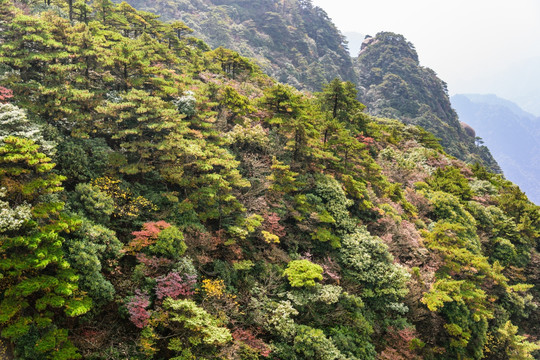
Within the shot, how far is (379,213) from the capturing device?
21562mm

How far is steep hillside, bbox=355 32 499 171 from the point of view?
7819 cm

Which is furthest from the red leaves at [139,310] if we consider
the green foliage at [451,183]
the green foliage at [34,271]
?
the green foliage at [451,183]

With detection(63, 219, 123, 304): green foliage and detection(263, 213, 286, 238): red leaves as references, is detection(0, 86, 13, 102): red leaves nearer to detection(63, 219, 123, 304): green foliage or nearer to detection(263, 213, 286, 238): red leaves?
detection(63, 219, 123, 304): green foliage

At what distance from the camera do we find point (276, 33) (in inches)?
3565

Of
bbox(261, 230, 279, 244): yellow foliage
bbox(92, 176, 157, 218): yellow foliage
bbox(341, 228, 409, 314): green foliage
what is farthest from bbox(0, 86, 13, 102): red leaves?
bbox(341, 228, 409, 314): green foliage

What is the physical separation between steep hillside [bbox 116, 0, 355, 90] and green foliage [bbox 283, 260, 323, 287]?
220 ft

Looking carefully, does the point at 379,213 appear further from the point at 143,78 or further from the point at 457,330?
the point at 143,78

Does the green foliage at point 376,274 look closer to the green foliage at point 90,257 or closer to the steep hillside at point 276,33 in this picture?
the green foliage at point 90,257

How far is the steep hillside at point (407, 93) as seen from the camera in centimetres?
7819

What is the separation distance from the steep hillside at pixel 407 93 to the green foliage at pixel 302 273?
72.9 m

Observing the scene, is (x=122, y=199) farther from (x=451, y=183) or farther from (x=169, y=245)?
(x=451, y=183)

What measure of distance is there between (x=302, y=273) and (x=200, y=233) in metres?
5.68

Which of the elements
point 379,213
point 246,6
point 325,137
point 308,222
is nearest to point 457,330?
point 379,213

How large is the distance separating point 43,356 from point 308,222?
44.1 ft
